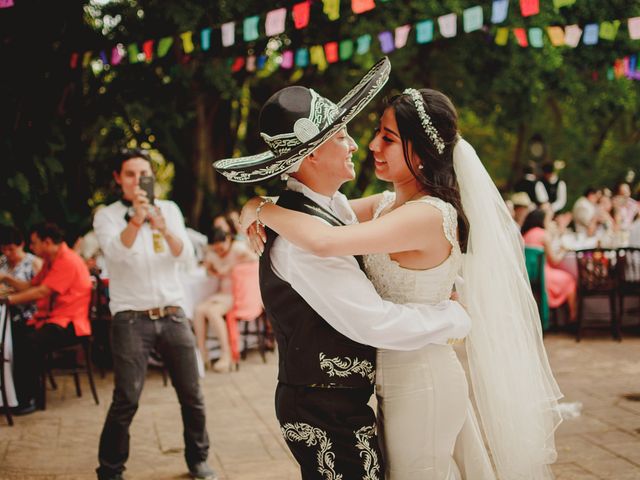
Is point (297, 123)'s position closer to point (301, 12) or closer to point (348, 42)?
point (301, 12)

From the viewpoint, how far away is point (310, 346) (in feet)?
7.06

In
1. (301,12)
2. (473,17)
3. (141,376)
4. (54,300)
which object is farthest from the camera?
(473,17)

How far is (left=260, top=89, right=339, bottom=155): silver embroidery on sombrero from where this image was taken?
7.15 feet

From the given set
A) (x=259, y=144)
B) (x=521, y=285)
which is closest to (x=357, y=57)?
(x=259, y=144)

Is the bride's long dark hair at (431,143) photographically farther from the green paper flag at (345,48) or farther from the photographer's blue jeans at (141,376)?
the green paper flag at (345,48)

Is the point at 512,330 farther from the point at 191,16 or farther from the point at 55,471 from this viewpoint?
the point at 191,16

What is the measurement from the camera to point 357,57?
1095cm

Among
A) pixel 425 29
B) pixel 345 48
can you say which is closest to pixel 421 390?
pixel 425 29

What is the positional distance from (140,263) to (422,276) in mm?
2259

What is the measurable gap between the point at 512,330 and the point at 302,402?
82cm

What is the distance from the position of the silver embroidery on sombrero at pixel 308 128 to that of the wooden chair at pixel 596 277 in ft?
21.1

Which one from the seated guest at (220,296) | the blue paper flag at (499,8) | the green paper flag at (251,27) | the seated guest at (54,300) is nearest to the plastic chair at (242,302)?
the seated guest at (220,296)

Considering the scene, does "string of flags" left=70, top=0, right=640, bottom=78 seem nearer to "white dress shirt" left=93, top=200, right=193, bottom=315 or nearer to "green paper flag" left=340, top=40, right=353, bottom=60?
"green paper flag" left=340, top=40, right=353, bottom=60

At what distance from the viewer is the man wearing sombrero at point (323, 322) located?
211 cm
